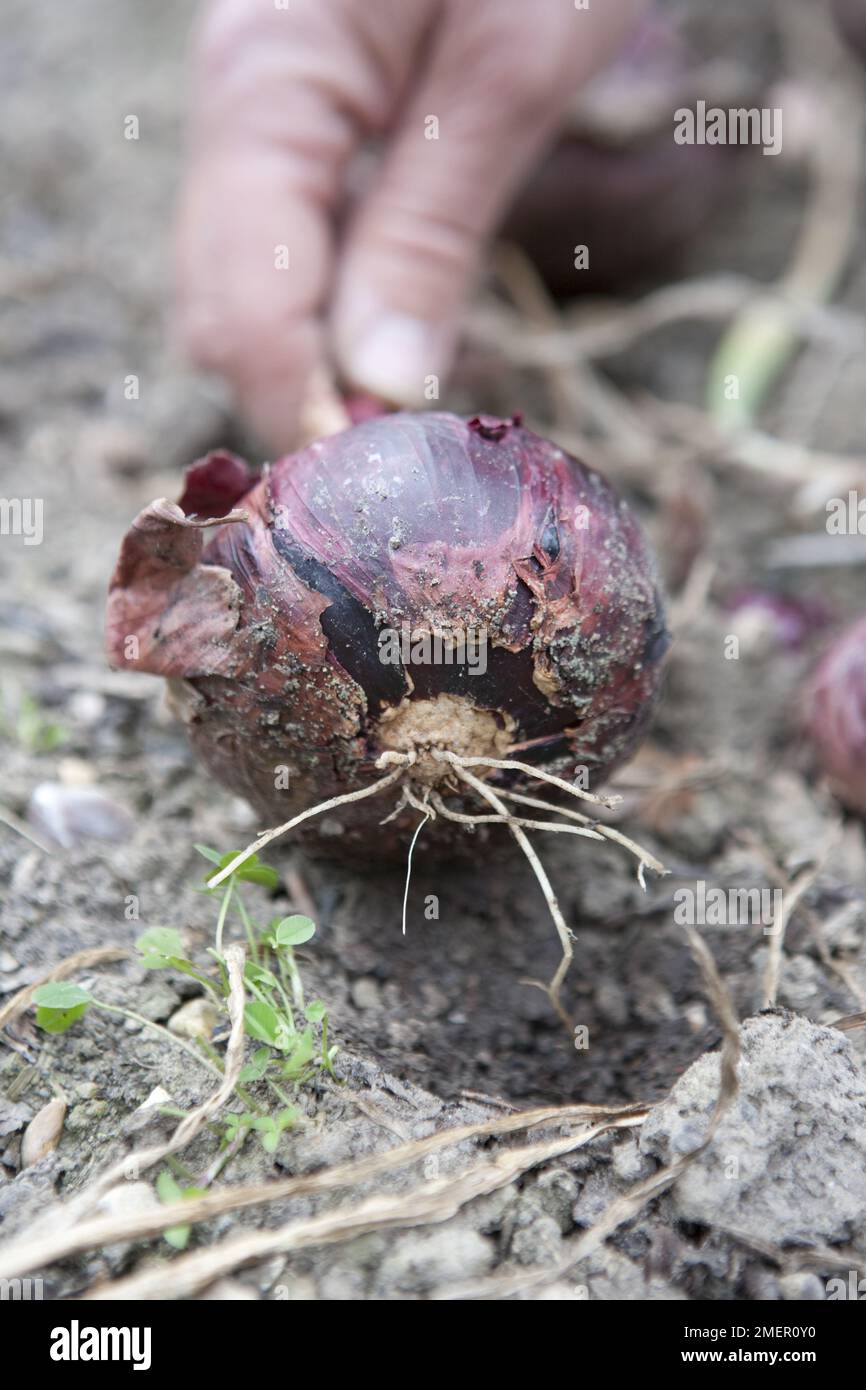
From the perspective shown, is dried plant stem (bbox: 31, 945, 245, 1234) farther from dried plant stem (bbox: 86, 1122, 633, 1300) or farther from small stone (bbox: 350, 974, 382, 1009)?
small stone (bbox: 350, 974, 382, 1009)

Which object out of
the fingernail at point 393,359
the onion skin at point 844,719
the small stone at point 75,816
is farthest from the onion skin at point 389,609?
the fingernail at point 393,359

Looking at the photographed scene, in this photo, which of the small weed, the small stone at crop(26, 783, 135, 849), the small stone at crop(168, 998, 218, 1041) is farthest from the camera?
the small stone at crop(26, 783, 135, 849)

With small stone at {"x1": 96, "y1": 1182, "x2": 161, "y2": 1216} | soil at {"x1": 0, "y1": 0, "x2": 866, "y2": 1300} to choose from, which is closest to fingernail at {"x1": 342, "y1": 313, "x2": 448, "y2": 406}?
soil at {"x1": 0, "y1": 0, "x2": 866, "y2": 1300}

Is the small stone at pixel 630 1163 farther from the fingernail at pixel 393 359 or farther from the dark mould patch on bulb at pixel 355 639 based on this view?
the fingernail at pixel 393 359

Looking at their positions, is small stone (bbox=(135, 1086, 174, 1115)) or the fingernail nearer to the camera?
small stone (bbox=(135, 1086, 174, 1115))

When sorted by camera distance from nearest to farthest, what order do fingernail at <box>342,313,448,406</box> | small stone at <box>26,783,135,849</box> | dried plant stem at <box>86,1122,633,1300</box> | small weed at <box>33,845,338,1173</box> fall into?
dried plant stem at <box>86,1122,633,1300</box> < small weed at <box>33,845,338,1173</box> < small stone at <box>26,783,135,849</box> < fingernail at <box>342,313,448,406</box>

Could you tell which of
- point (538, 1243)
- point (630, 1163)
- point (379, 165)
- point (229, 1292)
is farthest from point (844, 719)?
point (379, 165)

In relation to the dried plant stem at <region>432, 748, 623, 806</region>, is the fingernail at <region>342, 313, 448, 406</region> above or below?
above

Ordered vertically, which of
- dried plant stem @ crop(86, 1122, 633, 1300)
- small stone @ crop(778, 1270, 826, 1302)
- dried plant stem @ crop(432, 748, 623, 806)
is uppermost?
dried plant stem @ crop(432, 748, 623, 806)
